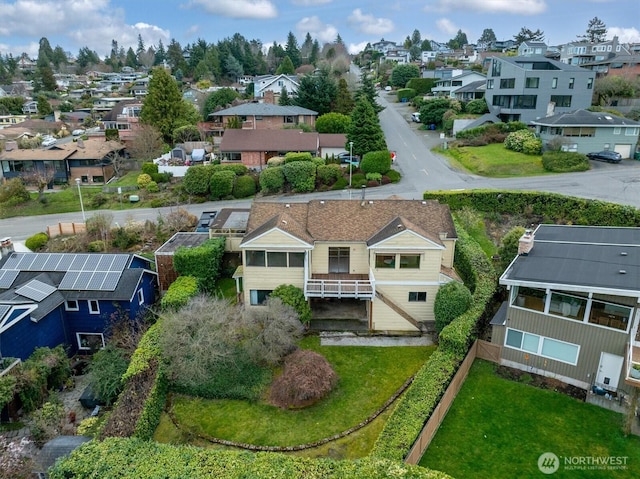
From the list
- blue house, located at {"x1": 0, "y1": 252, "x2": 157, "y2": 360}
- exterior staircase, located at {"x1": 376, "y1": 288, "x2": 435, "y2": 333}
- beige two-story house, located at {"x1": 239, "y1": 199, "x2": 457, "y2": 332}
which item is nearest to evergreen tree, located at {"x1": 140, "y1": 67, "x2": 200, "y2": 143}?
blue house, located at {"x1": 0, "y1": 252, "x2": 157, "y2": 360}

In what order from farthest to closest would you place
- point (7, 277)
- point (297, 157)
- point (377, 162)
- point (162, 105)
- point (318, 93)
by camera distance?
point (318, 93) < point (162, 105) < point (297, 157) < point (377, 162) < point (7, 277)

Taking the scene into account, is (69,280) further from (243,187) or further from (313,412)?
(243,187)

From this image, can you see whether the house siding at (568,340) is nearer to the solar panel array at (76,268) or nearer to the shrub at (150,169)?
the solar panel array at (76,268)

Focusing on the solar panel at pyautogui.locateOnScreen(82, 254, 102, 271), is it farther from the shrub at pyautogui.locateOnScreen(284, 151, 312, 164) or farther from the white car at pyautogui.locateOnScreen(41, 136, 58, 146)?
the white car at pyautogui.locateOnScreen(41, 136, 58, 146)

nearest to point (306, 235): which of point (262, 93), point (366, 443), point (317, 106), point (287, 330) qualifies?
point (287, 330)

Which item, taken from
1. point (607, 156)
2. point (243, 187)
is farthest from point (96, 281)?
point (607, 156)

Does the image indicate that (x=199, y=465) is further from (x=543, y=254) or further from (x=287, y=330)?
(x=543, y=254)
